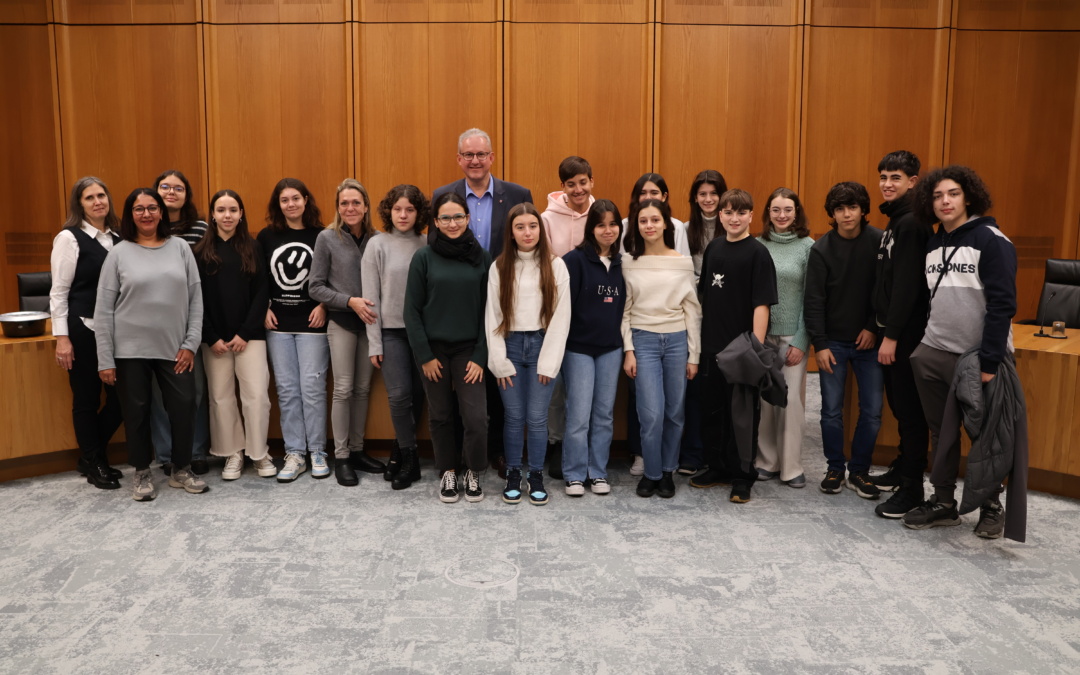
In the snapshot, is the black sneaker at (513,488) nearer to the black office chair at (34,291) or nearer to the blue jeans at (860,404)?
the blue jeans at (860,404)

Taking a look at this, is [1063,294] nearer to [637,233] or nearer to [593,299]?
[637,233]

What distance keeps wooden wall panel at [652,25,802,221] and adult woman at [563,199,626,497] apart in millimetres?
2935

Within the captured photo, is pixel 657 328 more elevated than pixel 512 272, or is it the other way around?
pixel 512 272

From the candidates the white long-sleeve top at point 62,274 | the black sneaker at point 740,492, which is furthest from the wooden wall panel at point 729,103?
the white long-sleeve top at point 62,274

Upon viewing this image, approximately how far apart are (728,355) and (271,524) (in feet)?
7.07

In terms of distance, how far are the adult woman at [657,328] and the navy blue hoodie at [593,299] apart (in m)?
0.08

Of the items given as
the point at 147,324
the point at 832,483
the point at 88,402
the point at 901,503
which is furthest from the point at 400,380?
the point at 901,503

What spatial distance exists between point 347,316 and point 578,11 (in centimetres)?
355

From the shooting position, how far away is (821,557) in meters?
3.27

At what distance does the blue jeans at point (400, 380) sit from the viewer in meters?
4.06

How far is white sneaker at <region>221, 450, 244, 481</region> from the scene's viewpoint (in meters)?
4.20

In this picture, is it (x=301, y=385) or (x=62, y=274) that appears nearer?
(x=62, y=274)

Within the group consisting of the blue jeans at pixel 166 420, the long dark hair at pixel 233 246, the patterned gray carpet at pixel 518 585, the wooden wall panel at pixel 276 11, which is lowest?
the patterned gray carpet at pixel 518 585

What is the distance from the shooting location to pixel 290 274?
4.16 m
